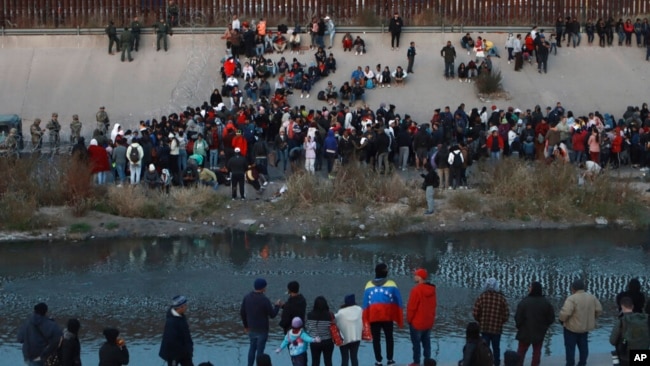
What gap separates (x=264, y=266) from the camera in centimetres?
2058

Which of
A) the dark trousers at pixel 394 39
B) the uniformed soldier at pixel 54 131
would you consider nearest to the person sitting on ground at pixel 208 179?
the uniformed soldier at pixel 54 131

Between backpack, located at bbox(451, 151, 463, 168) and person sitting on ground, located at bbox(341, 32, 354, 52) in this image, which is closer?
backpack, located at bbox(451, 151, 463, 168)

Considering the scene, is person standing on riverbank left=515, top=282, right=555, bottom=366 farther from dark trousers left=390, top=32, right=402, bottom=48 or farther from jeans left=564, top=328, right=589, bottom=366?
dark trousers left=390, top=32, right=402, bottom=48

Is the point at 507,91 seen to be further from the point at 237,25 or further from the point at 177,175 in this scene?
the point at 177,175

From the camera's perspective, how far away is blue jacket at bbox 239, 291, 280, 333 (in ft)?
44.9

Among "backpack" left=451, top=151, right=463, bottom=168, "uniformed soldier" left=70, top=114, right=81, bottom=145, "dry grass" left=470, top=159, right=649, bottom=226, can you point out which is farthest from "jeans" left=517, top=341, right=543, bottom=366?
"uniformed soldier" left=70, top=114, right=81, bottom=145

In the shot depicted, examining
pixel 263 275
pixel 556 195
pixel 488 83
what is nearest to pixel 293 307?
pixel 263 275

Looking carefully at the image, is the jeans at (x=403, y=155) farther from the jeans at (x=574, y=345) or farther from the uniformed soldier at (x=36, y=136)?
the jeans at (x=574, y=345)

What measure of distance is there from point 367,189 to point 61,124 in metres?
12.5

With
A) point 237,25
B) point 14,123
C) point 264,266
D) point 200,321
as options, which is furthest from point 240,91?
point 200,321

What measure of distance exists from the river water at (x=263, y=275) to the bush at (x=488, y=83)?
11.3 metres

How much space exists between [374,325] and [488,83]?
21023 millimetres

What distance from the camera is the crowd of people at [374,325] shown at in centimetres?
1253

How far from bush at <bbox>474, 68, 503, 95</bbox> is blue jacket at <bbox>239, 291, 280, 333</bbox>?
2147 centimetres
